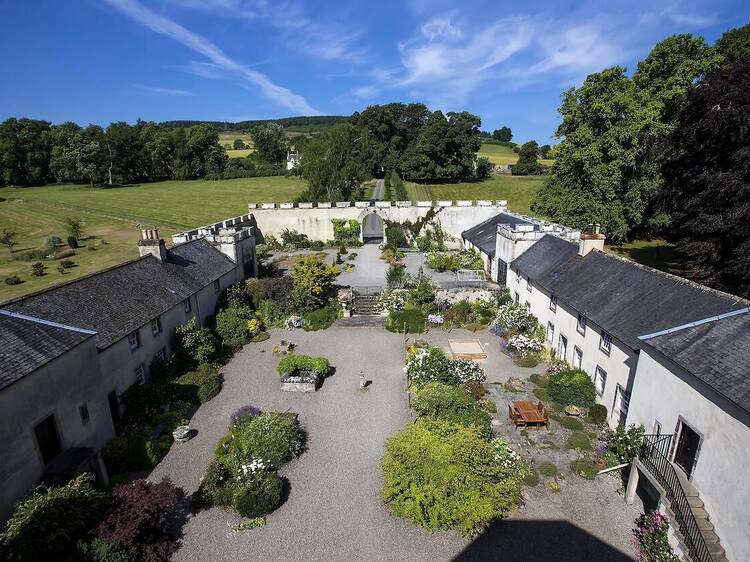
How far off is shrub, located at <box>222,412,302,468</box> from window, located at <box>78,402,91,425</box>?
4.77 metres

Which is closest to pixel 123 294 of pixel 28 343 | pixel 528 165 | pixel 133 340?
pixel 133 340

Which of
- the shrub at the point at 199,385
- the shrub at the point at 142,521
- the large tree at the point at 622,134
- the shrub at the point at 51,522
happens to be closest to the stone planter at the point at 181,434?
the shrub at the point at 199,385

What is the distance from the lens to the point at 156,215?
66.6 metres

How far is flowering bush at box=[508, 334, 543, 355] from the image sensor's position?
2408cm

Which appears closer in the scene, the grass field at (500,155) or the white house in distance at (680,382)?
the white house in distance at (680,382)

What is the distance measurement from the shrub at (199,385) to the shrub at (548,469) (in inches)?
607

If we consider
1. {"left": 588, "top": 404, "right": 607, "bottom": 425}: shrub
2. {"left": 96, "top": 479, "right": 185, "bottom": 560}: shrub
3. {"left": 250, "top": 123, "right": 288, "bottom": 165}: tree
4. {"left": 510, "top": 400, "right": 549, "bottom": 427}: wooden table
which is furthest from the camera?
{"left": 250, "top": 123, "right": 288, "bottom": 165}: tree

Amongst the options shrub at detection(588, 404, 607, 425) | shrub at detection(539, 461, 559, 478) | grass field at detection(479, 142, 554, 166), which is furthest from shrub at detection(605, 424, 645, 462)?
grass field at detection(479, 142, 554, 166)

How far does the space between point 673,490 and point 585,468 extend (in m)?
3.57

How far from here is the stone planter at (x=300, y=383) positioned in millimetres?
20783

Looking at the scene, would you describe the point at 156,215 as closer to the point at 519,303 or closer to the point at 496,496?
the point at 519,303

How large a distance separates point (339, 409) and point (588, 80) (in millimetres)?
37356

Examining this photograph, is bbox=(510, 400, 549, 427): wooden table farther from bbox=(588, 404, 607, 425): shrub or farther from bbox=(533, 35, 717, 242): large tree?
bbox=(533, 35, 717, 242): large tree

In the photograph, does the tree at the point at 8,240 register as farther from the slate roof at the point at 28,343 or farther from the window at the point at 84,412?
the window at the point at 84,412
